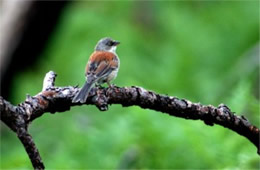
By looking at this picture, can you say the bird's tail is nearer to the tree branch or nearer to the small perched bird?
the tree branch

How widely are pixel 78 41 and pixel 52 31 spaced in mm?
1439

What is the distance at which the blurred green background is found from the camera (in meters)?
7.41

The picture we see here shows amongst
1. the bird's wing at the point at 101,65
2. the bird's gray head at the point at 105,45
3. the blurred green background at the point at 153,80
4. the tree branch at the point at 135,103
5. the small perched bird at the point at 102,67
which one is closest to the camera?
the tree branch at the point at 135,103

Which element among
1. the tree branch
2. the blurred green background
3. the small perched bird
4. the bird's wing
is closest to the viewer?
the tree branch

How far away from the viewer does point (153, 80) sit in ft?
34.3

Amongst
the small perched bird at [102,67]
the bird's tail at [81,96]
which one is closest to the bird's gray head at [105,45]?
the small perched bird at [102,67]

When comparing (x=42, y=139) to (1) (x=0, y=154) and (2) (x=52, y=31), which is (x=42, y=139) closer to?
(1) (x=0, y=154)

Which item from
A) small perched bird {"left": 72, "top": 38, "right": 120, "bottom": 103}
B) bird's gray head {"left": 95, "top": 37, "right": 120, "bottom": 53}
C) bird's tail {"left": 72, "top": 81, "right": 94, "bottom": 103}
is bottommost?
bird's tail {"left": 72, "top": 81, "right": 94, "bottom": 103}

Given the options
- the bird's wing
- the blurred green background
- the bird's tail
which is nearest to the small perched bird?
the bird's wing

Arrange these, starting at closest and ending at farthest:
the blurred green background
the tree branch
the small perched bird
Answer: the tree branch → the small perched bird → the blurred green background

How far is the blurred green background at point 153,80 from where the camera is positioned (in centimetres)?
741

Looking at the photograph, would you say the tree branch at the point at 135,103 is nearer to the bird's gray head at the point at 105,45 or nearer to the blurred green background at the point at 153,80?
the blurred green background at the point at 153,80

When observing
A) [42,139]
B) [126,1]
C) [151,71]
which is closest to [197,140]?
[42,139]

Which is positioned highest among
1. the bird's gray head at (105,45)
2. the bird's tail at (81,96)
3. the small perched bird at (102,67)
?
the bird's gray head at (105,45)
